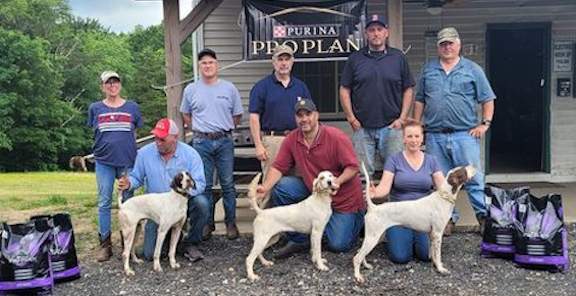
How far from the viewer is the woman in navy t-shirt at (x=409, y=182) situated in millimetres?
4652

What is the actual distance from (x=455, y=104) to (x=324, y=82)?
132 inches

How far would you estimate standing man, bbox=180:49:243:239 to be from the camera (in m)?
5.30

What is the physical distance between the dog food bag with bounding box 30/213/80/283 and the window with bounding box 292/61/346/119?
4353 mm

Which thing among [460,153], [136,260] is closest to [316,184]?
[460,153]

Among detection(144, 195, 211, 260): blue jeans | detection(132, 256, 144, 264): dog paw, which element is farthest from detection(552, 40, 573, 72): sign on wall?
detection(132, 256, 144, 264): dog paw

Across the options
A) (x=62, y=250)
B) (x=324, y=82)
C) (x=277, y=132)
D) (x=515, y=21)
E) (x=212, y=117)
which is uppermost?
(x=515, y=21)

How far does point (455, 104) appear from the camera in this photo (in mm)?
5133

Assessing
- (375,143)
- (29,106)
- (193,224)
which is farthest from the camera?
(29,106)

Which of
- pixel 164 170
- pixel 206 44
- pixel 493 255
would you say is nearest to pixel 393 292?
pixel 493 255

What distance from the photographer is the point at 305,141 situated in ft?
15.8

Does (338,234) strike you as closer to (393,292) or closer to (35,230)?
(393,292)

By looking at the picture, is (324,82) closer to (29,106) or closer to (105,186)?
(105,186)

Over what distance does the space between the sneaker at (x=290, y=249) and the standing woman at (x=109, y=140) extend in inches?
55.1

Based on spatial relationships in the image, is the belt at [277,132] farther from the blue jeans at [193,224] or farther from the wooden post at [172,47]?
the wooden post at [172,47]
